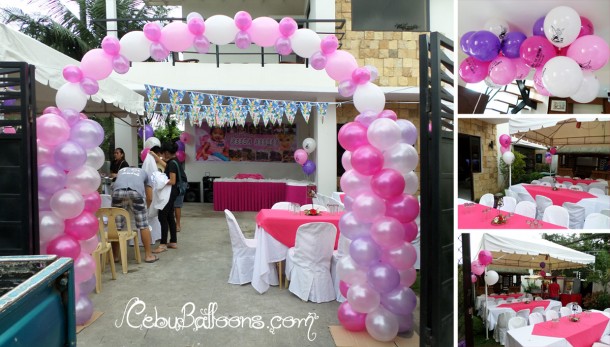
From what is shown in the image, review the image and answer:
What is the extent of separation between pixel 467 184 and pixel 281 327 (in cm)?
182

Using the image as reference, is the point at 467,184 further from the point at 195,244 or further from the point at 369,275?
the point at 195,244

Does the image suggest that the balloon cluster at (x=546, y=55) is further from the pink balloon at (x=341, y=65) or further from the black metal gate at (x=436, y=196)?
the pink balloon at (x=341, y=65)

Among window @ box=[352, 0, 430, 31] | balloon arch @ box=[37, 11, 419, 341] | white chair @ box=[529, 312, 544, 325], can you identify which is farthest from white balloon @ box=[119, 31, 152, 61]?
window @ box=[352, 0, 430, 31]

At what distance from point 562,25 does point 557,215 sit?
2.76 m

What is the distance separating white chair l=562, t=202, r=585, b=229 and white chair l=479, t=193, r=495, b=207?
1593mm

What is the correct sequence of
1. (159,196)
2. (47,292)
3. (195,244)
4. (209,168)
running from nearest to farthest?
(47,292)
(159,196)
(195,244)
(209,168)

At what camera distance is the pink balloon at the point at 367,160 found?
3049 mm

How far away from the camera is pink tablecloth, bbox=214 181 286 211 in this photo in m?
9.71

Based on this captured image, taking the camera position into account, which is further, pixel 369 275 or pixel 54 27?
pixel 54 27

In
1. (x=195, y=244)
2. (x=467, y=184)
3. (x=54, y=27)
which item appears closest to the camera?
(x=467, y=184)

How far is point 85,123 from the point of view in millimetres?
3443

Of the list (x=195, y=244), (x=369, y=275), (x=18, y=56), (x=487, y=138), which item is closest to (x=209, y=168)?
(x=195, y=244)


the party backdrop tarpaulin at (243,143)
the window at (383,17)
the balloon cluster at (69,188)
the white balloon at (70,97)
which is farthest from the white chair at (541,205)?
the party backdrop tarpaulin at (243,143)

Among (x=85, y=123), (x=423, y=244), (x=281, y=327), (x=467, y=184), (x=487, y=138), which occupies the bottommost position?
(x=281, y=327)
